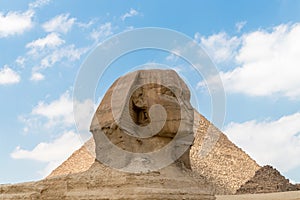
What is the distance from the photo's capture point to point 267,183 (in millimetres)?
49000

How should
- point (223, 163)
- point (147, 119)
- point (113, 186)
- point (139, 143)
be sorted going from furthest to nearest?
point (223, 163), point (147, 119), point (139, 143), point (113, 186)

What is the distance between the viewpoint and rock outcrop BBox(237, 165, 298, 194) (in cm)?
4794

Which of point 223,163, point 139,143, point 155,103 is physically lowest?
point 139,143

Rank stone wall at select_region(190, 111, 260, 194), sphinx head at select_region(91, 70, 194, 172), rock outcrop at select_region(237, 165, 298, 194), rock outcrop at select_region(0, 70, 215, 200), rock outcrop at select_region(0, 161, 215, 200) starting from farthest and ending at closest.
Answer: stone wall at select_region(190, 111, 260, 194), rock outcrop at select_region(237, 165, 298, 194), sphinx head at select_region(91, 70, 194, 172), rock outcrop at select_region(0, 70, 215, 200), rock outcrop at select_region(0, 161, 215, 200)

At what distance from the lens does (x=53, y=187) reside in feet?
24.7

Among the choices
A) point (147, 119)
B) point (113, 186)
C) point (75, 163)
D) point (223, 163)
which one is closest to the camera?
point (113, 186)

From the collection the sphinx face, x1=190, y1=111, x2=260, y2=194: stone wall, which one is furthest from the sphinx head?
x1=190, y1=111, x2=260, y2=194: stone wall

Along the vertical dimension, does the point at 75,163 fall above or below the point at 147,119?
above

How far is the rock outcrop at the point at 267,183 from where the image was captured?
47938 millimetres

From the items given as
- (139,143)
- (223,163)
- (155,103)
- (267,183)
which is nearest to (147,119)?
(155,103)

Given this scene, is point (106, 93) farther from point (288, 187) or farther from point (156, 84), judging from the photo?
point (288, 187)

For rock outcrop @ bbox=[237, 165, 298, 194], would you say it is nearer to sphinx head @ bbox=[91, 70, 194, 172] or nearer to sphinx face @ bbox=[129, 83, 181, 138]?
sphinx head @ bbox=[91, 70, 194, 172]

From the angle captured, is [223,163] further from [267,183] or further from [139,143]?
[139,143]

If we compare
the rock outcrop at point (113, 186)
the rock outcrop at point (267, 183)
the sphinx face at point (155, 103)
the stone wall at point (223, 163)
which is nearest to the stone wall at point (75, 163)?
the stone wall at point (223, 163)
